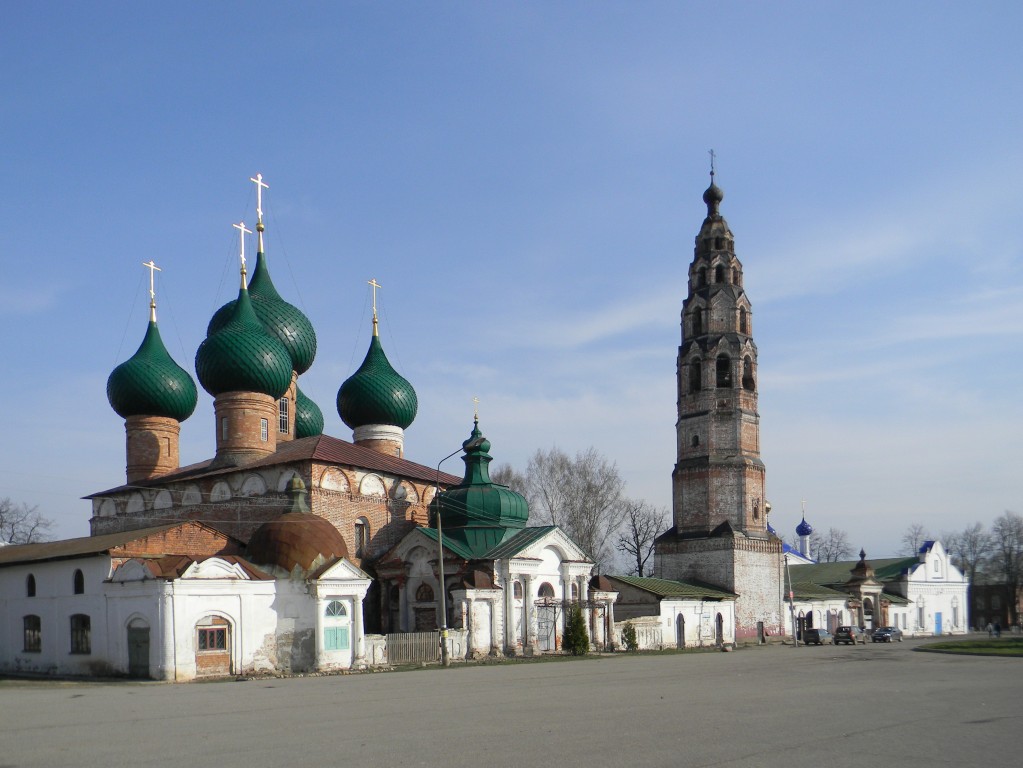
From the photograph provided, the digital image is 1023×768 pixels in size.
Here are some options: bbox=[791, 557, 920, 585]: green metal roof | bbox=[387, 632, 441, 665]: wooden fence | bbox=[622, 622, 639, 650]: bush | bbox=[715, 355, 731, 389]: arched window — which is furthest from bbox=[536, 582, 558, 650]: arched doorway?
bbox=[791, 557, 920, 585]: green metal roof

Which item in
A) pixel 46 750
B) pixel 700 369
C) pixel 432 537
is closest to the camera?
pixel 46 750

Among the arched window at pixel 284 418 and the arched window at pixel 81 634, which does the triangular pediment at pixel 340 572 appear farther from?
the arched window at pixel 284 418

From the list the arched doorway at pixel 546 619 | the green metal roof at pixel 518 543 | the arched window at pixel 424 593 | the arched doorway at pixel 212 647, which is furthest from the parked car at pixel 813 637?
the arched doorway at pixel 212 647

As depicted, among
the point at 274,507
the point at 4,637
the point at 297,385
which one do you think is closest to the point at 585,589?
the point at 274,507

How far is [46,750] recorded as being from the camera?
36.0 ft

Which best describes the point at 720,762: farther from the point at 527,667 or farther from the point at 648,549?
the point at 648,549

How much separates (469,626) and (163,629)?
902 centimetres

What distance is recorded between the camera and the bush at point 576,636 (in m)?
31.2

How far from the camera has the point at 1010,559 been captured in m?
77.3

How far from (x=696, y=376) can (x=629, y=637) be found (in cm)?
1386

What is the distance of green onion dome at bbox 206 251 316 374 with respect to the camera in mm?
36938

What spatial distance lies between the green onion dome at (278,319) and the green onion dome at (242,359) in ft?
7.02

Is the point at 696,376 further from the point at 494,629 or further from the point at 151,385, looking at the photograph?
the point at 151,385

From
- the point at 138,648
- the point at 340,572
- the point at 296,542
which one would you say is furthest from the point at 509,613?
the point at 138,648
